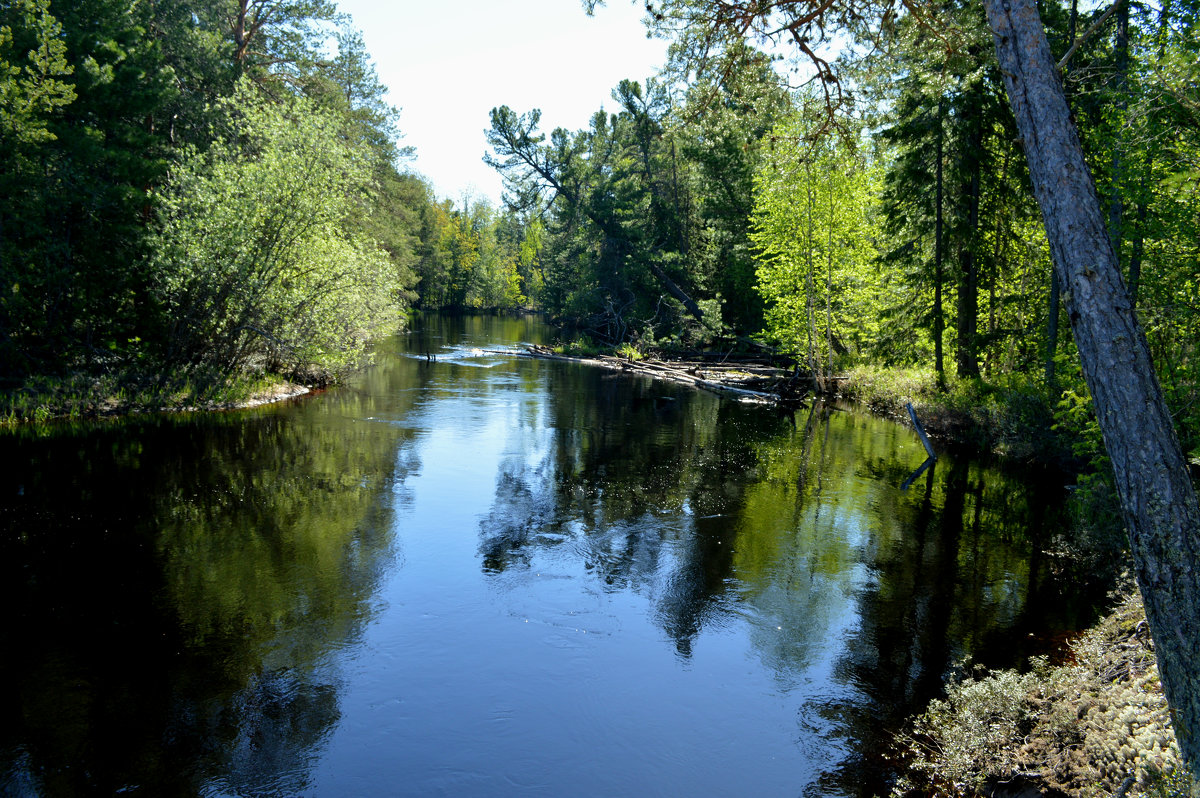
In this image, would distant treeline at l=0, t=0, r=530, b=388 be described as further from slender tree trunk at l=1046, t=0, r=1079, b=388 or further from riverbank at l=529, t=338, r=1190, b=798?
riverbank at l=529, t=338, r=1190, b=798

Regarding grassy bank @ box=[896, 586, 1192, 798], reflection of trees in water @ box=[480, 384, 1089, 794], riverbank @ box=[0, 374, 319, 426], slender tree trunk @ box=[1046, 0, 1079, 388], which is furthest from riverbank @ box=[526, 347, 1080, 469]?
riverbank @ box=[0, 374, 319, 426]

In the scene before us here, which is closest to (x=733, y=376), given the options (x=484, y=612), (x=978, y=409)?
(x=978, y=409)

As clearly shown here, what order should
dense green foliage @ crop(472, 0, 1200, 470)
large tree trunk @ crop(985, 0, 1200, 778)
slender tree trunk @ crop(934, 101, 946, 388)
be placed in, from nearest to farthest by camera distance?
1. large tree trunk @ crop(985, 0, 1200, 778)
2. dense green foliage @ crop(472, 0, 1200, 470)
3. slender tree trunk @ crop(934, 101, 946, 388)

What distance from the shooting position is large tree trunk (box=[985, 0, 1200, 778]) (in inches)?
185

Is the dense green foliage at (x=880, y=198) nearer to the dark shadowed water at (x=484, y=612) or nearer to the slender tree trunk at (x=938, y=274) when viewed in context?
the slender tree trunk at (x=938, y=274)

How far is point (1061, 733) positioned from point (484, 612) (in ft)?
21.6

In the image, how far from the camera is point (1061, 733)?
6.32 metres

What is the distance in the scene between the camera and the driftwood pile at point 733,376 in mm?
29219

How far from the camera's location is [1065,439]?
644 inches

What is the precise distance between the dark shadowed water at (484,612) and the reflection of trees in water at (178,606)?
0.14 ft

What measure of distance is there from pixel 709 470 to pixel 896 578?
6.80 meters

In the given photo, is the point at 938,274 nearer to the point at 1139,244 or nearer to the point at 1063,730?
the point at 1139,244

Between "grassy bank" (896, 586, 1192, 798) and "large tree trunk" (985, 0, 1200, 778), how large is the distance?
33.1 inches

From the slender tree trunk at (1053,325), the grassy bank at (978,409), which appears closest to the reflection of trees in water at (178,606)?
the grassy bank at (978,409)
